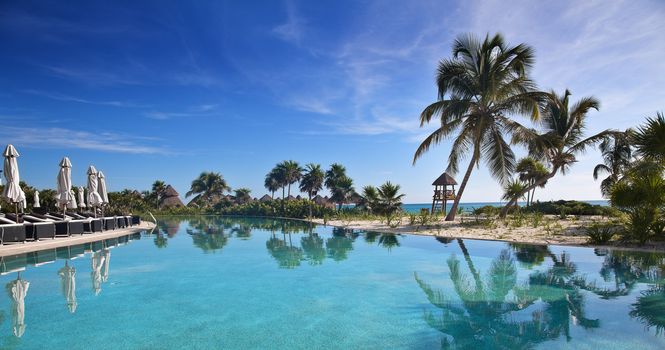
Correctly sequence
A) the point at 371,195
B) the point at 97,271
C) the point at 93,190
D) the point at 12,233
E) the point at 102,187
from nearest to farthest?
the point at 97,271
the point at 12,233
the point at 93,190
the point at 102,187
the point at 371,195

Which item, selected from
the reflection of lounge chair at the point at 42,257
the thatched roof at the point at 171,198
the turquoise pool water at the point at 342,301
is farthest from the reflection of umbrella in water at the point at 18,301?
the thatched roof at the point at 171,198

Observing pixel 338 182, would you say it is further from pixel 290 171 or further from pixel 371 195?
pixel 371 195

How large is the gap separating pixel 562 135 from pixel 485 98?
23.7 ft

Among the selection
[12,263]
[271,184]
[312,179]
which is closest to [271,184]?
[271,184]

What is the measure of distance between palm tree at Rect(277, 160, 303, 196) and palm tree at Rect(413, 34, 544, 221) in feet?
102

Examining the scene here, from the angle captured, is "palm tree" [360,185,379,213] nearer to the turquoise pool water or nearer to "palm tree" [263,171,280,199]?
the turquoise pool water

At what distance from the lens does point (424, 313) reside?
5.39 metres

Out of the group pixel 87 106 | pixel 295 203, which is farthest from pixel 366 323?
pixel 295 203

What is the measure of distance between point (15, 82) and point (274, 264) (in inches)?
649

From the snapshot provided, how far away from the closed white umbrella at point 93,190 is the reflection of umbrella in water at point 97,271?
728 centimetres

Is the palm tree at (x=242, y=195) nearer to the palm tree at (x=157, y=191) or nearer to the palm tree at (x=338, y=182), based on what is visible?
the palm tree at (x=157, y=191)

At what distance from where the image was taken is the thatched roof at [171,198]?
174 feet

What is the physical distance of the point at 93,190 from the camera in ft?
58.2

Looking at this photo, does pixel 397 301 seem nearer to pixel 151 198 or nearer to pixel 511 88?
pixel 511 88
